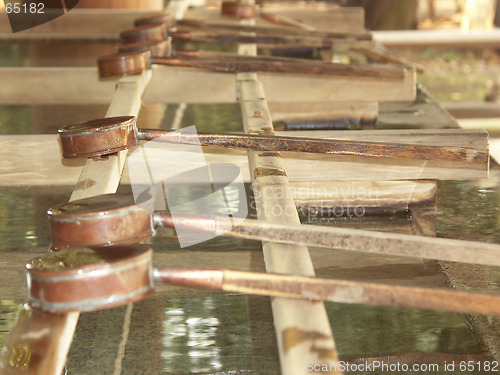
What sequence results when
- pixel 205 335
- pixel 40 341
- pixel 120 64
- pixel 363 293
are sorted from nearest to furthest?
pixel 40 341
pixel 363 293
pixel 205 335
pixel 120 64

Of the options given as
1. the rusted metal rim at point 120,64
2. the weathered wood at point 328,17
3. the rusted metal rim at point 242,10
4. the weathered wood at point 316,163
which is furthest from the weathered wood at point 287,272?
the weathered wood at point 328,17

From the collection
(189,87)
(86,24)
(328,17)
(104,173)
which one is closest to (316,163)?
(104,173)

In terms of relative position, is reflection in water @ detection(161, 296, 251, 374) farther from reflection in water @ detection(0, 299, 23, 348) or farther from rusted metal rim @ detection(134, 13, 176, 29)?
rusted metal rim @ detection(134, 13, 176, 29)

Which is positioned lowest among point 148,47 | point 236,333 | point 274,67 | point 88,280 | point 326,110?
point 236,333

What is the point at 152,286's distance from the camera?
1.12 meters

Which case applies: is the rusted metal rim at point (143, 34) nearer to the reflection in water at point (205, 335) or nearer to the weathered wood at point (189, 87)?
the weathered wood at point (189, 87)

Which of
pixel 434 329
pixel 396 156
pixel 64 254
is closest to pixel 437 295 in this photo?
pixel 434 329

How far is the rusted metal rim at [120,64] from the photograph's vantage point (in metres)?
2.53

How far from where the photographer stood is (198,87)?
2.93m

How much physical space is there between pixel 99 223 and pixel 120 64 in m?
1.42

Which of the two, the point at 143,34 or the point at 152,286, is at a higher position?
the point at 143,34

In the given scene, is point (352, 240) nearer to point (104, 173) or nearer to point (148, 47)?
point (104, 173)

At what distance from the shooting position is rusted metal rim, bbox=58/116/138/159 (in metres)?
1.67

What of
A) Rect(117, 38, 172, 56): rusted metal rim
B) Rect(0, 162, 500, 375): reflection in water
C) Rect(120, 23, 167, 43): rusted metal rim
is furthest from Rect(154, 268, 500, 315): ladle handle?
Rect(120, 23, 167, 43): rusted metal rim
